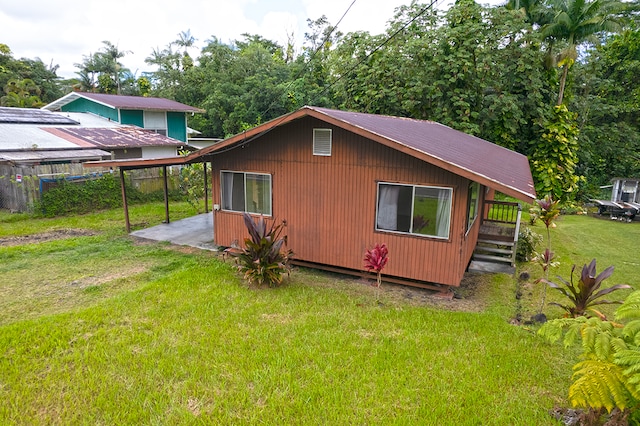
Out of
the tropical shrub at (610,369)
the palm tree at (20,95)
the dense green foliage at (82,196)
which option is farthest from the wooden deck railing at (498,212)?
the palm tree at (20,95)

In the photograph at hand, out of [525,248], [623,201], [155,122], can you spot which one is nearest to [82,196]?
[155,122]

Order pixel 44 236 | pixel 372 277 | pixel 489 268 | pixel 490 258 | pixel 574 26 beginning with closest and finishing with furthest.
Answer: pixel 372 277, pixel 489 268, pixel 490 258, pixel 44 236, pixel 574 26

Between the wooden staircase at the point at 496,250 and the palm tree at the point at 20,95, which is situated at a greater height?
the palm tree at the point at 20,95

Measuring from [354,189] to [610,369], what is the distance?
4.97m

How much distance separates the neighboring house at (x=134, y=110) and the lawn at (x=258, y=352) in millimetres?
14956

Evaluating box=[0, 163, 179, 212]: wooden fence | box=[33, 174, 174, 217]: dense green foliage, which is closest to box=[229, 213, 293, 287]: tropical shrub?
box=[33, 174, 174, 217]: dense green foliage

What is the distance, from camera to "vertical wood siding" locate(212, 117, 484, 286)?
6934mm

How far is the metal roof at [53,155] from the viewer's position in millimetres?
13180

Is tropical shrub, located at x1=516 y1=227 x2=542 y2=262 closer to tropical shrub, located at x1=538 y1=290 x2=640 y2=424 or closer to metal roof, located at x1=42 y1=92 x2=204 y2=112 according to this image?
tropical shrub, located at x1=538 y1=290 x2=640 y2=424

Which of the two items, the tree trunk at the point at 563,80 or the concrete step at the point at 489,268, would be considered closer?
the concrete step at the point at 489,268

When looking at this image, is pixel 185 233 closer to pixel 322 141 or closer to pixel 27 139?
pixel 322 141

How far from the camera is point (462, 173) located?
19.7 ft

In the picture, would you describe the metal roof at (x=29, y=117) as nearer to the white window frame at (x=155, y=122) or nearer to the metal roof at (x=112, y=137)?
the metal roof at (x=112, y=137)

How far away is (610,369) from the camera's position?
331 cm
